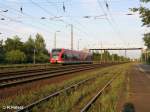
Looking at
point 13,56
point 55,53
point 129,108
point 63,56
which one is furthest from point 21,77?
point 13,56

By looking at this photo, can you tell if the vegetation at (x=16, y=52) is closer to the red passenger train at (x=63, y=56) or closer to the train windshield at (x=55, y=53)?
the red passenger train at (x=63, y=56)

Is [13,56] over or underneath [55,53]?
underneath

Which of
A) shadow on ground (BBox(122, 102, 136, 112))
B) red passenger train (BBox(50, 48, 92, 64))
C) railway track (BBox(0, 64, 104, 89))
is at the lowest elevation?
shadow on ground (BBox(122, 102, 136, 112))

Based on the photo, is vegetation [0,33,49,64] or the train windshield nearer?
the train windshield

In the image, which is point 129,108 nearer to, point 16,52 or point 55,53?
point 55,53

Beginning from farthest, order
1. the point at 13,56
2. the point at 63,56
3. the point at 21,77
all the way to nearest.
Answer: the point at 13,56 → the point at 63,56 → the point at 21,77

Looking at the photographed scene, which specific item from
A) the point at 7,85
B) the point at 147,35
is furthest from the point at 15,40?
the point at 7,85

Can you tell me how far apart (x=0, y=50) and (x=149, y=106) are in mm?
72904

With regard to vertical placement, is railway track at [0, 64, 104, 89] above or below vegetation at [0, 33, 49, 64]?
below

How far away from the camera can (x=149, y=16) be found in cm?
3145

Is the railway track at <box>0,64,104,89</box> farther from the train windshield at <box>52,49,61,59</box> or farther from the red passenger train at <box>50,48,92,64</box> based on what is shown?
the train windshield at <box>52,49,61,59</box>

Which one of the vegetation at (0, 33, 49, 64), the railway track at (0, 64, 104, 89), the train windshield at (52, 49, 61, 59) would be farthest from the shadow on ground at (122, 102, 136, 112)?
the vegetation at (0, 33, 49, 64)

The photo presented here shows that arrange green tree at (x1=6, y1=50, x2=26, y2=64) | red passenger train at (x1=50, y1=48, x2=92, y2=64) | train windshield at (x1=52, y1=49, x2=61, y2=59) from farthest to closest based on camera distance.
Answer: green tree at (x1=6, y1=50, x2=26, y2=64) < train windshield at (x1=52, y1=49, x2=61, y2=59) < red passenger train at (x1=50, y1=48, x2=92, y2=64)

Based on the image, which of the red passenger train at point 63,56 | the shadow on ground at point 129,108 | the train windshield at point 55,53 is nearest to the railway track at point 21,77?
the shadow on ground at point 129,108
